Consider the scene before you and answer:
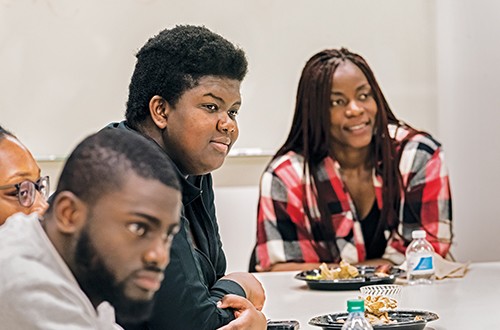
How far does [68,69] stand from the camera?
4348 mm

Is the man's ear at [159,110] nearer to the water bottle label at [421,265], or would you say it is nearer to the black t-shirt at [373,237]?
the water bottle label at [421,265]

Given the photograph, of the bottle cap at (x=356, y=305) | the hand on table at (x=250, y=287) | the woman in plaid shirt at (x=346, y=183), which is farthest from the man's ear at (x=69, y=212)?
the woman in plaid shirt at (x=346, y=183)

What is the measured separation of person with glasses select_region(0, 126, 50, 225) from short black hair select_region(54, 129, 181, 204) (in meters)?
1.00

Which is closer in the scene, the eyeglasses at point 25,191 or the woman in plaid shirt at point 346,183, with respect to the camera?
the eyeglasses at point 25,191

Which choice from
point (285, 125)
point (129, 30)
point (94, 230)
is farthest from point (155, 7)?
point (94, 230)

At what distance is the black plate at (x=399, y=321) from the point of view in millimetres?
1894

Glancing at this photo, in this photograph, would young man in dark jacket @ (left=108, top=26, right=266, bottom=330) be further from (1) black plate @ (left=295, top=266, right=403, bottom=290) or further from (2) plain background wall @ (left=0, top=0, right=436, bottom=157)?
(2) plain background wall @ (left=0, top=0, right=436, bottom=157)

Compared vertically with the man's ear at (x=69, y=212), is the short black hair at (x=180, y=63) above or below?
above

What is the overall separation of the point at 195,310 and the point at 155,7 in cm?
288

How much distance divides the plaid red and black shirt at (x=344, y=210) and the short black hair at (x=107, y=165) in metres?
2.39

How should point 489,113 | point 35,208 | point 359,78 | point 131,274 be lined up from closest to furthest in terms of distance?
1. point 131,274
2. point 35,208
3. point 359,78
4. point 489,113

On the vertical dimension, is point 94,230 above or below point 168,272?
above

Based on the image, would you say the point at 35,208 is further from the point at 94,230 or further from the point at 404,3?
the point at 404,3

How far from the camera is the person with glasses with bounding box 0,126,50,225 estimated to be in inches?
83.7
